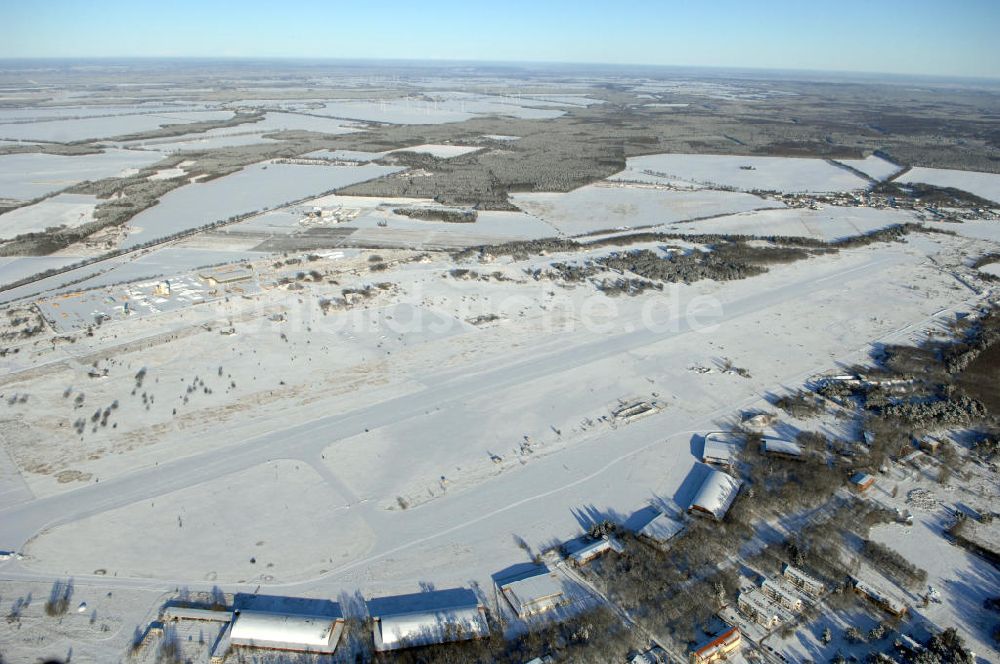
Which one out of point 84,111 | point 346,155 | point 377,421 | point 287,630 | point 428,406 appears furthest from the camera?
point 84,111

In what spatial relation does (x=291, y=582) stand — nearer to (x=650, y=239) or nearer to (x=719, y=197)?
(x=650, y=239)

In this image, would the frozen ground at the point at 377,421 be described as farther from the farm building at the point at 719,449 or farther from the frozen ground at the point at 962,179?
the frozen ground at the point at 962,179

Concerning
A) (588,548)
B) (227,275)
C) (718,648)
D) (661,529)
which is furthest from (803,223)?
(718,648)

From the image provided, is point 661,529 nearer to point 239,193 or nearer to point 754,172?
point 239,193

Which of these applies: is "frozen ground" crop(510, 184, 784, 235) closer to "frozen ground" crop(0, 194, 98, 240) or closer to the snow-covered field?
"frozen ground" crop(0, 194, 98, 240)

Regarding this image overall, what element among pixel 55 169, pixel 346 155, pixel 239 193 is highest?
pixel 346 155

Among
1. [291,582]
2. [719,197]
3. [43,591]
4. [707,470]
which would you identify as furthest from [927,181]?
[43,591]

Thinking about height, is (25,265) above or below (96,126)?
below
